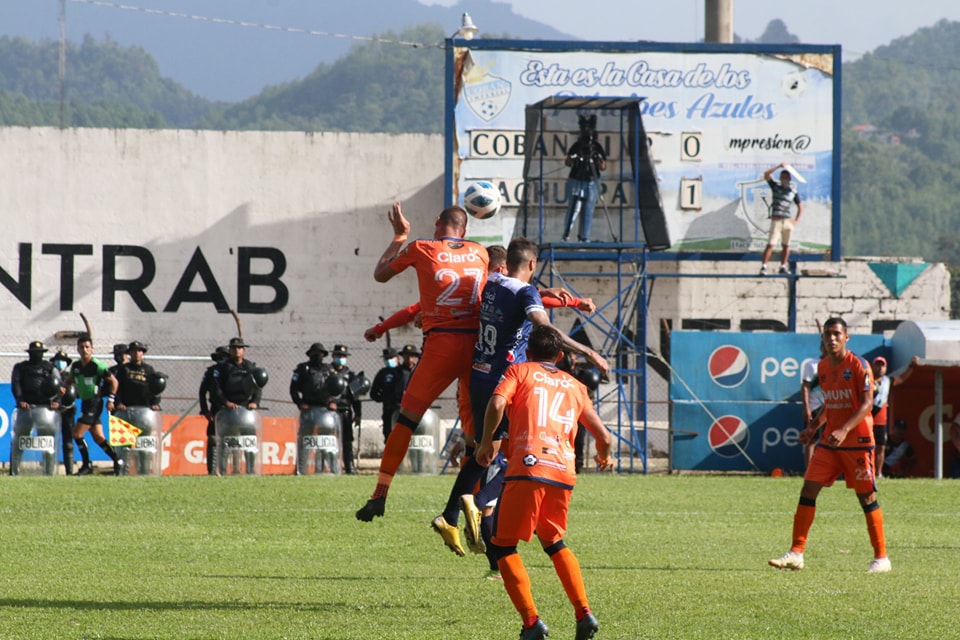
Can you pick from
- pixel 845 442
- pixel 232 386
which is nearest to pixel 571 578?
pixel 845 442

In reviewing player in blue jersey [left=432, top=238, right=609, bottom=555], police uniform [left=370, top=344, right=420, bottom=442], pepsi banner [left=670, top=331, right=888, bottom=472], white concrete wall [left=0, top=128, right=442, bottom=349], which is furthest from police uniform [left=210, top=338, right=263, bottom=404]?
player in blue jersey [left=432, top=238, right=609, bottom=555]

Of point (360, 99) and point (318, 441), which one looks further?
point (360, 99)

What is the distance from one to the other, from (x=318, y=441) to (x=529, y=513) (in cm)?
1382

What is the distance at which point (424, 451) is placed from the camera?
22.4 m

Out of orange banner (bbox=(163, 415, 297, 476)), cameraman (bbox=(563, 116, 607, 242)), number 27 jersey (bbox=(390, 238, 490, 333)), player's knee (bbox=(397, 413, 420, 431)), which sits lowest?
orange banner (bbox=(163, 415, 297, 476))

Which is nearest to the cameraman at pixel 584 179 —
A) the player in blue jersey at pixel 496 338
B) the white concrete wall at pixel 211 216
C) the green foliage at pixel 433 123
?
the white concrete wall at pixel 211 216

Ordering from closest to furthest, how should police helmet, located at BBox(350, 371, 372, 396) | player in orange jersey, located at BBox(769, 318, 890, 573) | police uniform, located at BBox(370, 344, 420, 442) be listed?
player in orange jersey, located at BBox(769, 318, 890, 573) < police uniform, located at BBox(370, 344, 420, 442) < police helmet, located at BBox(350, 371, 372, 396)

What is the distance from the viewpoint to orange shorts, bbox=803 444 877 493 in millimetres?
12195

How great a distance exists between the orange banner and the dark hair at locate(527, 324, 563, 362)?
16.2 metres

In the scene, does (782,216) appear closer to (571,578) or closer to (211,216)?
(211,216)

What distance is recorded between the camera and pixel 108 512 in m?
15.6

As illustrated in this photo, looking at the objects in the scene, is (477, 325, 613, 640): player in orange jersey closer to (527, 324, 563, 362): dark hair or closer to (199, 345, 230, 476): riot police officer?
(527, 324, 563, 362): dark hair

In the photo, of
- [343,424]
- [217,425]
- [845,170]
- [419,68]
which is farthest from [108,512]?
[419,68]

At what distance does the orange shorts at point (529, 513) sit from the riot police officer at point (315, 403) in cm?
1367
